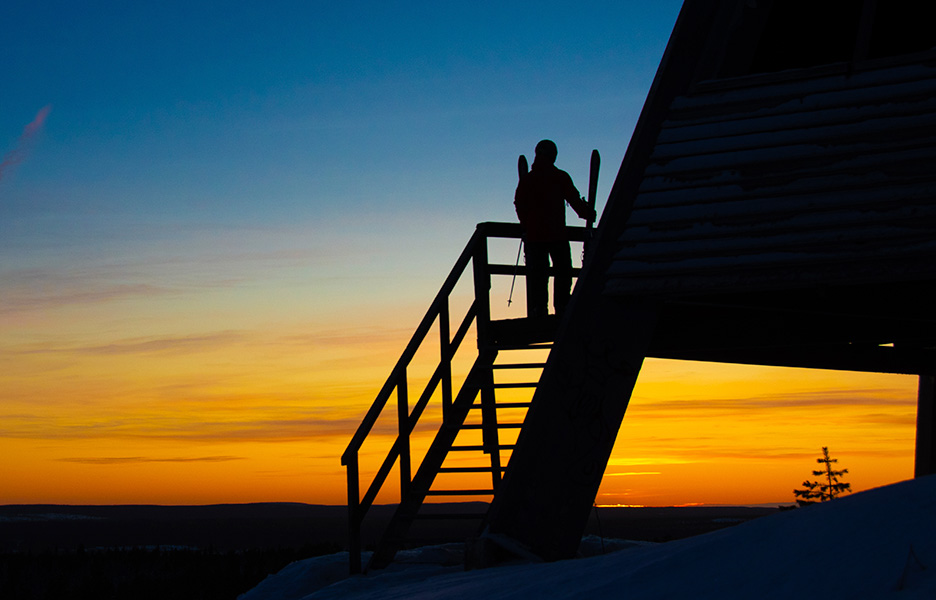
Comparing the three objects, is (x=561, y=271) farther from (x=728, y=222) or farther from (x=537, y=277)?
(x=728, y=222)

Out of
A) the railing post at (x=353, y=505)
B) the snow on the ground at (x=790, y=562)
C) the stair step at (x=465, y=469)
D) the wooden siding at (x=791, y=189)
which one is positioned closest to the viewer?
the snow on the ground at (x=790, y=562)

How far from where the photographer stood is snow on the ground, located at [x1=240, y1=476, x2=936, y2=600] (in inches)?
139

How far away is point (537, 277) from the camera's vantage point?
9.45 m

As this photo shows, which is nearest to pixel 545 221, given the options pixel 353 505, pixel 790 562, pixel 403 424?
pixel 403 424

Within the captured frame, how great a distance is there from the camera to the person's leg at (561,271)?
371 inches

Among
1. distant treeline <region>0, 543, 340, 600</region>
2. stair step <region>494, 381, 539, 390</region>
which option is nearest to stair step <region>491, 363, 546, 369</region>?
stair step <region>494, 381, 539, 390</region>

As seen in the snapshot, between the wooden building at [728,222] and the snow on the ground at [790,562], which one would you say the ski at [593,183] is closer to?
the wooden building at [728,222]

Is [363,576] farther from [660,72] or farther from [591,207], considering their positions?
[660,72]

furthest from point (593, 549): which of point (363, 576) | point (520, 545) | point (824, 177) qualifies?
point (824, 177)

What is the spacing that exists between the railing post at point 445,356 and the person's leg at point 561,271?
108cm

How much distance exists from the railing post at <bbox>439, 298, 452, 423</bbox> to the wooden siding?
8.53 ft

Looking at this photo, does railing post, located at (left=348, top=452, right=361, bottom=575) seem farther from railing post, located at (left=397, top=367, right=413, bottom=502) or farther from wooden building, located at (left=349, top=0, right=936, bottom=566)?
wooden building, located at (left=349, top=0, right=936, bottom=566)

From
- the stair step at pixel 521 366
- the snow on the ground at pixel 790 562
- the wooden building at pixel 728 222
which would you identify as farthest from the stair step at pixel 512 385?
the snow on the ground at pixel 790 562

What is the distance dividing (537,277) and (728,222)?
2616 mm
